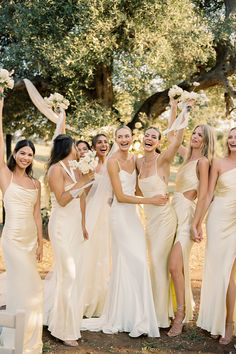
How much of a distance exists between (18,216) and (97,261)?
72.8 inches

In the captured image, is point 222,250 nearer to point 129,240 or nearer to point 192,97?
point 129,240

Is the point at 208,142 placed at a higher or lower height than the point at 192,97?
lower

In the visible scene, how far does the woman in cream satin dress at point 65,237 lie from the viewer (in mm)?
4723

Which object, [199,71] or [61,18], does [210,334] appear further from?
[199,71]

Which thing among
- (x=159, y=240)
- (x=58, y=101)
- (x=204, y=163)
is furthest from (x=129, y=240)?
(x=58, y=101)

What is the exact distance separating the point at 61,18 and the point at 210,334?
6.99 m

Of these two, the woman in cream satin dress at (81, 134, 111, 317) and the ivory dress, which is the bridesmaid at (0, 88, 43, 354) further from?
the woman in cream satin dress at (81, 134, 111, 317)

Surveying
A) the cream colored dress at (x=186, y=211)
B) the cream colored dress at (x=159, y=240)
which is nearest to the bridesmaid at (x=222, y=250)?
the cream colored dress at (x=186, y=211)

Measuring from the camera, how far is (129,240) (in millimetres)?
5164

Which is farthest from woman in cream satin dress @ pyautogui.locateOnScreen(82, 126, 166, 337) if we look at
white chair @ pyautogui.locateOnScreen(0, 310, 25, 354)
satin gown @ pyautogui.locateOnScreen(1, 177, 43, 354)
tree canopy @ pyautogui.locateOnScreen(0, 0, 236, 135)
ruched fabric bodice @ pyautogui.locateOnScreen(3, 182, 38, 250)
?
tree canopy @ pyautogui.locateOnScreen(0, 0, 236, 135)

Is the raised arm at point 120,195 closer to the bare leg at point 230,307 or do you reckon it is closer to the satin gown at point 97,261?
the satin gown at point 97,261

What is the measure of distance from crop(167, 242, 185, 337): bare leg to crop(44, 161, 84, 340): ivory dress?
1238mm

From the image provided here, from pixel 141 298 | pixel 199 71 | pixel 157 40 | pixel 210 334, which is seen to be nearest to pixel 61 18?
pixel 157 40

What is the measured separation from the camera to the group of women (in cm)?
447
